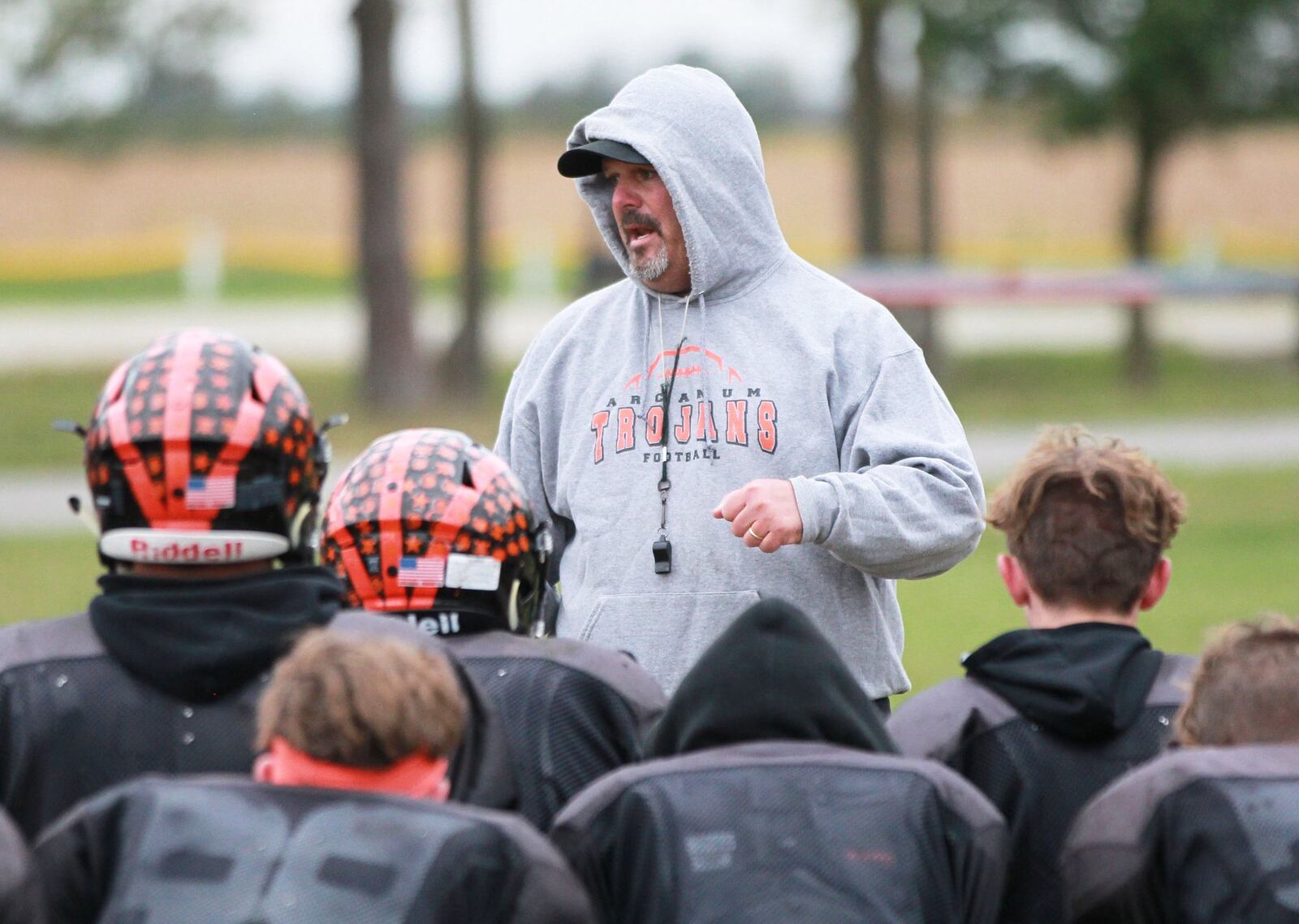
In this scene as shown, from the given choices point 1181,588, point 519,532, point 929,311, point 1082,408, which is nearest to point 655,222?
point 519,532

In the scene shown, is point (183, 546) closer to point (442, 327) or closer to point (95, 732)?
point (95, 732)

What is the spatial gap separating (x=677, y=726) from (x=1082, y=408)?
19004mm

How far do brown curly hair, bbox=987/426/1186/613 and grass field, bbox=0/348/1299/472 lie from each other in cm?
1375

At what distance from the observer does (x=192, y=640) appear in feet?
10.0

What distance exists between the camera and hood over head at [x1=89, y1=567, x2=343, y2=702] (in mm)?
3055

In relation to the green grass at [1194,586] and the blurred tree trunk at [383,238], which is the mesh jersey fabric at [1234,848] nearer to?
the green grass at [1194,586]

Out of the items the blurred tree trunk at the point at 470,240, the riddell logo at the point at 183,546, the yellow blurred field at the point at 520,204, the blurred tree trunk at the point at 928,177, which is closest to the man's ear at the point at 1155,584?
the riddell logo at the point at 183,546

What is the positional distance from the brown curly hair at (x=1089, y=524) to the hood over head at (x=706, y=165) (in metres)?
1.01

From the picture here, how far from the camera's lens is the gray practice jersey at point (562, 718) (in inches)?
138

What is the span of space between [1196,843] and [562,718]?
1.20m

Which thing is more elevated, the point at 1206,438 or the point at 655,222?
the point at 655,222

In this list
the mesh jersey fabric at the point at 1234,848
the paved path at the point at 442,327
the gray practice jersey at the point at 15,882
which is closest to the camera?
the gray practice jersey at the point at 15,882

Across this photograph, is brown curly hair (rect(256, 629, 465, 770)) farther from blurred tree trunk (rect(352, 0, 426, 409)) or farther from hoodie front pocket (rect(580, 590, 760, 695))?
blurred tree trunk (rect(352, 0, 426, 409))

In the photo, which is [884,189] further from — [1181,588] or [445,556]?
[445,556]
